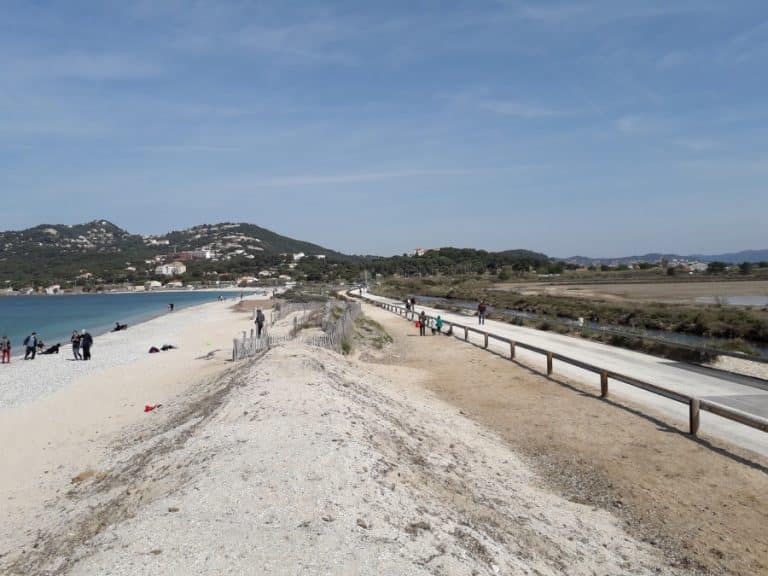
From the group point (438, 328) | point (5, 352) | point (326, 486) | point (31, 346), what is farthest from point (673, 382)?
point (5, 352)

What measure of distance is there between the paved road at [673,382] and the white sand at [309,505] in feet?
13.7

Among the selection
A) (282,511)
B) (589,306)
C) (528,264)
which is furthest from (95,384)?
(528,264)

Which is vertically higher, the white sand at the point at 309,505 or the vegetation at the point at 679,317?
the white sand at the point at 309,505

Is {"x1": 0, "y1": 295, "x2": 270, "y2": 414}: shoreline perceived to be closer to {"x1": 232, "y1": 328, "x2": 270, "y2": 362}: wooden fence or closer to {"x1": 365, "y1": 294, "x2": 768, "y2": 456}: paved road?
{"x1": 232, "y1": 328, "x2": 270, "y2": 362}: wooden fence

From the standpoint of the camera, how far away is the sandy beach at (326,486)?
492 cm

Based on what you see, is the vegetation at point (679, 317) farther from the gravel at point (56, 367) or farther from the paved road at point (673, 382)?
the gravel at point (56, 367)

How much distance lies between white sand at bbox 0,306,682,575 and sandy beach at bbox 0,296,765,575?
0.02 m

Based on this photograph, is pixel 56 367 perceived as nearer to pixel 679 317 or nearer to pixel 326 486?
pixel 326 486

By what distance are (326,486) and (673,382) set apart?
42.2 ft

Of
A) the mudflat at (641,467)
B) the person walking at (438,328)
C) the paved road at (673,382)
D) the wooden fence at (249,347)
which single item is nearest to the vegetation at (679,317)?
the person walking at (438,328)

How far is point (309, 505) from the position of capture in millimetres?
5629

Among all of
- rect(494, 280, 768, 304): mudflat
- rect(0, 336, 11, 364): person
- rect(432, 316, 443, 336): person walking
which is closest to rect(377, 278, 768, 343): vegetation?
rect(432, 316, 443, 336): person walking

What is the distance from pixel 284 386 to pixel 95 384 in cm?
1133

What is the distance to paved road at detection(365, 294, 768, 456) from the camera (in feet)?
34.7
